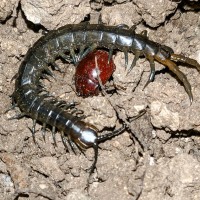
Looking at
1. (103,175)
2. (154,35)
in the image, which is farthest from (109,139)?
(154,35)

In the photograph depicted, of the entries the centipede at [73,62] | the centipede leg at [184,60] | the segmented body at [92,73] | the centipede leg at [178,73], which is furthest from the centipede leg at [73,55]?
the centipede leg at [184,60]

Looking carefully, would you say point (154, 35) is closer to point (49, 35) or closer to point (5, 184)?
point (49, 35)

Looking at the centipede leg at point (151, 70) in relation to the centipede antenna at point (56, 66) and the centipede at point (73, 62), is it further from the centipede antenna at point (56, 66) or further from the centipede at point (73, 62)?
the centipede antenna at point (56, 66)

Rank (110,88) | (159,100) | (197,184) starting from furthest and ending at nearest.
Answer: (110,88), (159,100), (197,184)

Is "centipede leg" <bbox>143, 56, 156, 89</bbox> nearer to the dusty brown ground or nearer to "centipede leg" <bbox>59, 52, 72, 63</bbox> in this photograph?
the dusty brown ground

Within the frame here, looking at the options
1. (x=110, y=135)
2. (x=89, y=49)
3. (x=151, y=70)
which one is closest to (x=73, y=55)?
(x=89, y=49)

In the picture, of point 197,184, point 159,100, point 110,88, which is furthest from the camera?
point 110,88

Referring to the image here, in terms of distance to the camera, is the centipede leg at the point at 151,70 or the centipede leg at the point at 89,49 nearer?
the centipede leg at the point at 151,70

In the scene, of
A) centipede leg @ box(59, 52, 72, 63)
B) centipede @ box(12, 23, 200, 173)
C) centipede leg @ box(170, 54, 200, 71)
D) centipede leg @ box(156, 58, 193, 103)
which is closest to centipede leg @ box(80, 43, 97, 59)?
centipede @ box(12, 23, 200, 173)
